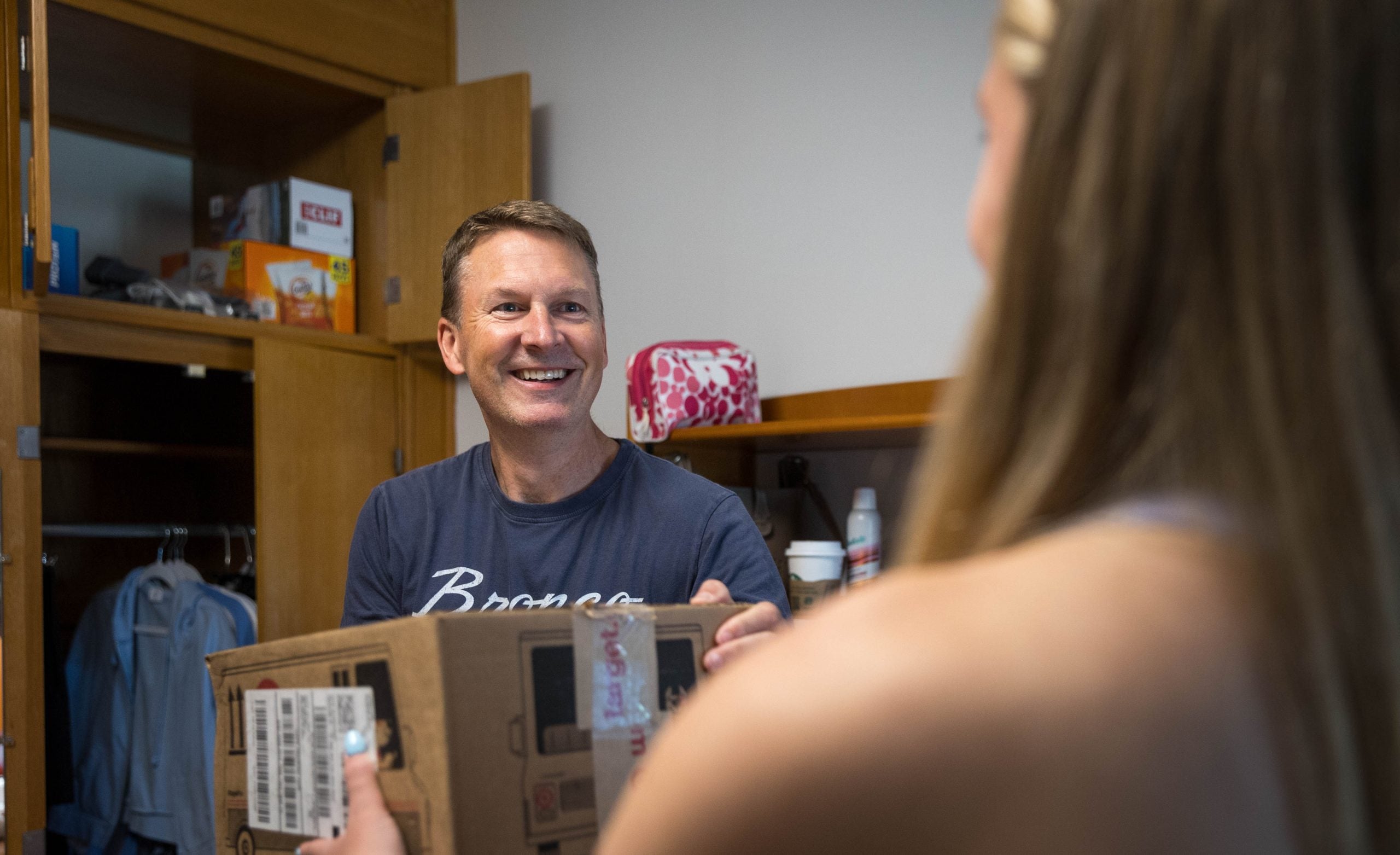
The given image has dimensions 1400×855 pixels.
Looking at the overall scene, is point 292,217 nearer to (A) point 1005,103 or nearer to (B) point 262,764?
(B) point 262,764

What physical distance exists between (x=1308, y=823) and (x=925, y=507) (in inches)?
6.8

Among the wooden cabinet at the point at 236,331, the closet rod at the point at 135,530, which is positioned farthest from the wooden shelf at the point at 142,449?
the closet rod at the point at 135,530

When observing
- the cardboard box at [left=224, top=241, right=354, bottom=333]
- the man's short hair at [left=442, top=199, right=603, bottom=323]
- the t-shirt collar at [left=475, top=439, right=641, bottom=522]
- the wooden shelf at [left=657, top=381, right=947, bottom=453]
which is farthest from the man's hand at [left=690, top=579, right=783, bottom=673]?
the cardboard box at [left=224, top=241, right=354, bottom=333]

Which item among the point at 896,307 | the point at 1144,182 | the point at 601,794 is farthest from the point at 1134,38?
the point at 896,307

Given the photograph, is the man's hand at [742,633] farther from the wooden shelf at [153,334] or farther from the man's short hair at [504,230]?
the wooden shelf at [153,334]

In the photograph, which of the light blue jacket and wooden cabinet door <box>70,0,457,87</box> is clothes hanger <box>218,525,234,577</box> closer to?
the light blue jacket

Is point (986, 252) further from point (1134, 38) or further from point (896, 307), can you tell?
point (896, 307)

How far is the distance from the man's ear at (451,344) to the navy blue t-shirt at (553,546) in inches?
10.1

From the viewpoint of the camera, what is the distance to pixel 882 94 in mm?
2326

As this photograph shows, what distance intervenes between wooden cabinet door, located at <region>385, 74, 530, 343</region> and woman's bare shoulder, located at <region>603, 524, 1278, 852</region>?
8.42 ft

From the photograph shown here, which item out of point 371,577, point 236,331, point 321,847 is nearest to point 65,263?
point 236,331

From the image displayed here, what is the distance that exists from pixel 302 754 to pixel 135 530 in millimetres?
2409

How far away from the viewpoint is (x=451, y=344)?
1.70 meters

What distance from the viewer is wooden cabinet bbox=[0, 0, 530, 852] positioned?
7.41 feet
